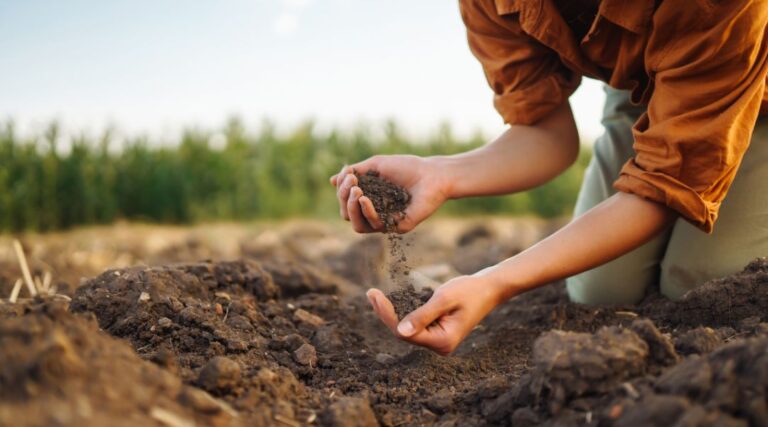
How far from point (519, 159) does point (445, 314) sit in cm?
84

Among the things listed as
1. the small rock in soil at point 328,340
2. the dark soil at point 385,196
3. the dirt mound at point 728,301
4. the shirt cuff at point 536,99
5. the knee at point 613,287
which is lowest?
the knee at point 613,287

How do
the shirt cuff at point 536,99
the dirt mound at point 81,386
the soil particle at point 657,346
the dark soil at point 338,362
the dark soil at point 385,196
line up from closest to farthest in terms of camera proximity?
1. the dirt mound at point 81,386
2. the dark soil at point 338,362
3. the soil particle at point 657,346
4. the dark soil at point 385,196
5. the shirt cuff at point 536,99

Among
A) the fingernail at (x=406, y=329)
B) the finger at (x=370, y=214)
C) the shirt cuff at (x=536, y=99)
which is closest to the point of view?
the fingernail at (x=406, y=329)

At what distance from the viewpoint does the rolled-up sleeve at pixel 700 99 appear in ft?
5.85

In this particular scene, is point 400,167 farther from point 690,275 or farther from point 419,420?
point 690,275

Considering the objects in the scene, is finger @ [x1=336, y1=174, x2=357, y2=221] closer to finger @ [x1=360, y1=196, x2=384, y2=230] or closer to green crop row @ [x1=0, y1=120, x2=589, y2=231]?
finger @ [x1=360, y1=196, x2=384, y2=230]

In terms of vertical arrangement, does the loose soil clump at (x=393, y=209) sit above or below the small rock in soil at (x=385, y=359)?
above

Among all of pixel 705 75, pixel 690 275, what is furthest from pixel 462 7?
pixel 690 275

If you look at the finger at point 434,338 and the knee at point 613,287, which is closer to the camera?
the finger at point 434,338

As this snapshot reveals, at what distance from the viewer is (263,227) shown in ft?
18.8

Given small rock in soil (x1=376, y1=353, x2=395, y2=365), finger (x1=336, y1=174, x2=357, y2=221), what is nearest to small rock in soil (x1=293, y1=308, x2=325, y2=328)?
small rock in soil (x1=376, y1=353, x2=395, y2=365)

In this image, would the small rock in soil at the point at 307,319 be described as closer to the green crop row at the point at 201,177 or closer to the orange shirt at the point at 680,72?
the orange shirt at the point at 680,72

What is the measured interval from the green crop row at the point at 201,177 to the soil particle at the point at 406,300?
12.2ft

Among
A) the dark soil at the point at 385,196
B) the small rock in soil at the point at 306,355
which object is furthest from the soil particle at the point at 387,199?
the small rock in soil at the point at 306,355
